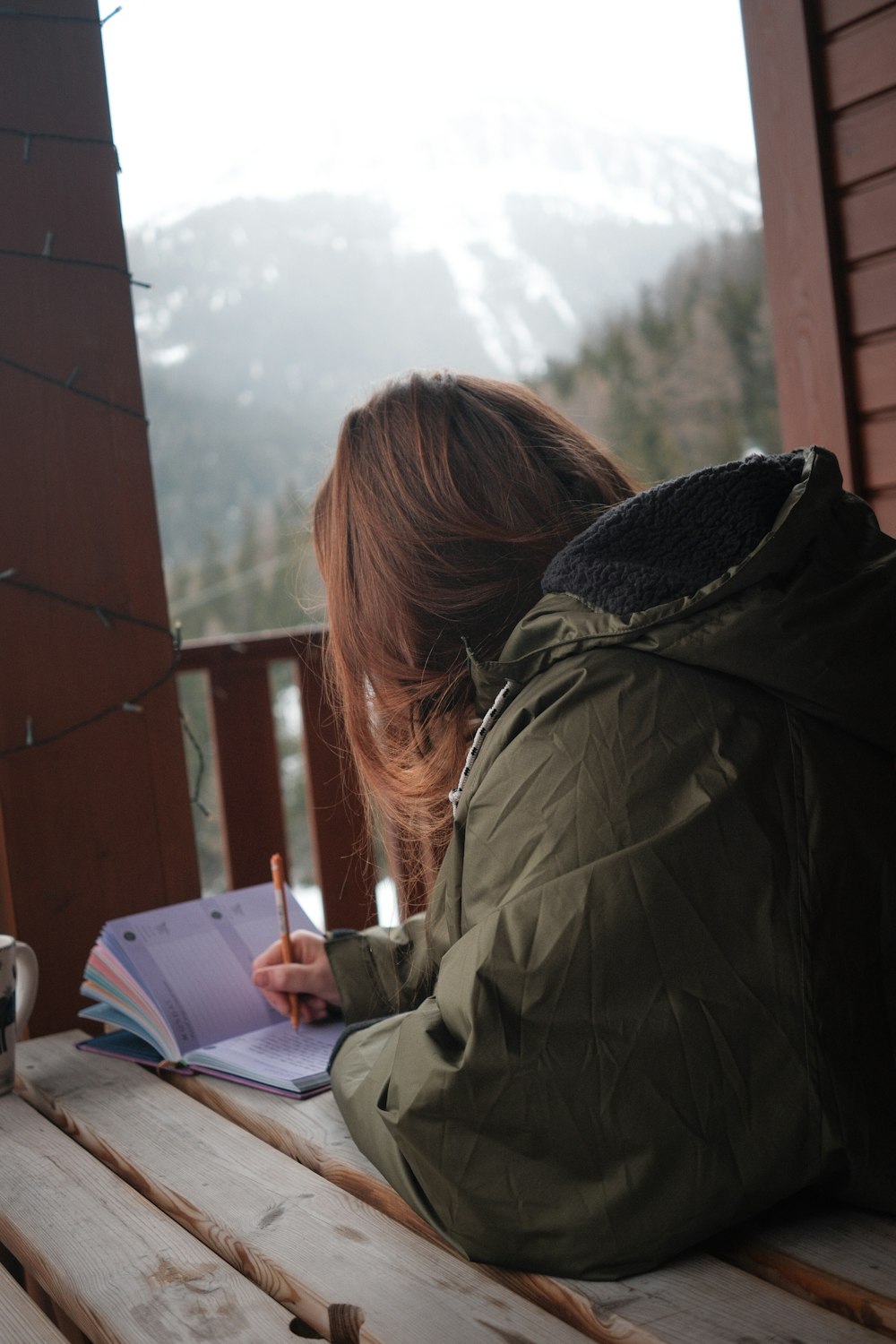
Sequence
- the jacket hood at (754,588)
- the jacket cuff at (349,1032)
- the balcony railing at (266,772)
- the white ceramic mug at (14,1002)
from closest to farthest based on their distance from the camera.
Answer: the jacket hood at (754,588)
the jacket cuff at (349,1032)
the white ceramic mug at (14,1002)
the balcony railing at (266,772)

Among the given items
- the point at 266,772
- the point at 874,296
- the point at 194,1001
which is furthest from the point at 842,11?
the point at 194,1001

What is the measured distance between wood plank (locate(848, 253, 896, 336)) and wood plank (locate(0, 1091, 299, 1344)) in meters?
1.84

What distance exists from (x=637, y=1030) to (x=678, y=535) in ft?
1.18

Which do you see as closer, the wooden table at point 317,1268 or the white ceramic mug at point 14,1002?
the wooden table at point 317,1268

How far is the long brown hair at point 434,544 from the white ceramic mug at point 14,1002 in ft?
1.47

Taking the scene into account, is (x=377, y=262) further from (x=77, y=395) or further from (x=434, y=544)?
(x=434, y=544)

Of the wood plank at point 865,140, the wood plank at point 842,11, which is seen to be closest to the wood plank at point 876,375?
the wood plank at point 865,140

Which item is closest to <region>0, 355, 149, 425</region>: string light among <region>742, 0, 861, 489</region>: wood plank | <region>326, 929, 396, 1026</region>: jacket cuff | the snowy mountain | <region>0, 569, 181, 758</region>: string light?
<region>0, 569, 181, 758</region>: string light

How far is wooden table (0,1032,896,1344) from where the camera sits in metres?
0.77

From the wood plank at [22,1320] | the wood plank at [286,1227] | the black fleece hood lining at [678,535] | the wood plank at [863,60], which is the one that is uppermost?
the wood plank at [863,60]

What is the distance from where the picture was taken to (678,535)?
35.1 inches

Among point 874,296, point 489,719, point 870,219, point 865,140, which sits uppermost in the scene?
point 865,140

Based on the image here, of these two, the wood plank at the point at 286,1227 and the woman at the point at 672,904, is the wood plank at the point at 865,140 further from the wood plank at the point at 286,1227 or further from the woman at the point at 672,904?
the wood plank at the point at 286,1227

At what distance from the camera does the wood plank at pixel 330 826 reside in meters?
2.67
